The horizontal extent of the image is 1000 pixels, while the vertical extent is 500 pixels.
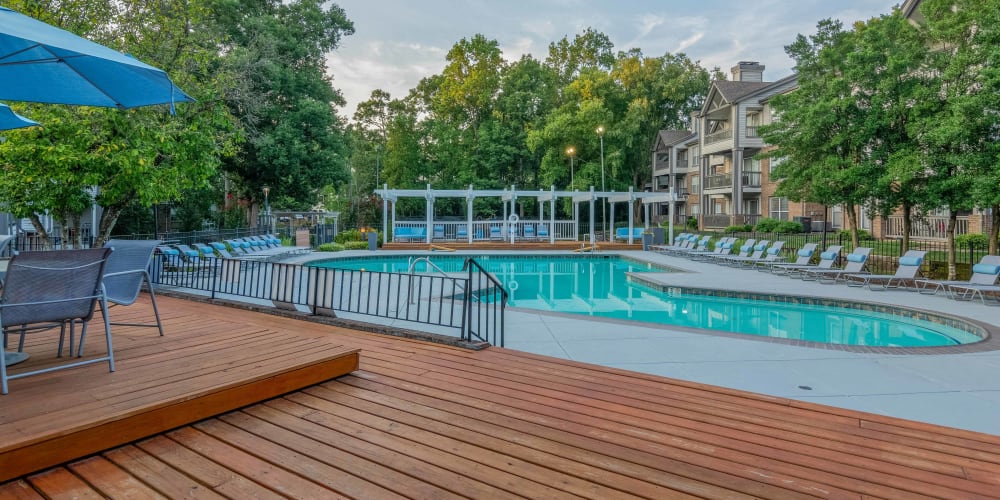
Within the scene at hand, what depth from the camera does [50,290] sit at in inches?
113

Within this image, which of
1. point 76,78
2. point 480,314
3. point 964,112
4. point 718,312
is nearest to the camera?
point 76,78

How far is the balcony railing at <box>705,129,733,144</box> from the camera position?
27447mm

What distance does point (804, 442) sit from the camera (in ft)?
8.70

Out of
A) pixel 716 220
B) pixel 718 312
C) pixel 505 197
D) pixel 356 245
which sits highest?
pixel 505 197

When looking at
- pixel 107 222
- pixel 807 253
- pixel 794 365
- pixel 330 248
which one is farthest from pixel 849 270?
pixel 330 248

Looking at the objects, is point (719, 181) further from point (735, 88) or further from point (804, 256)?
point (804, 256)

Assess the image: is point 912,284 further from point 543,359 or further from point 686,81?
point 686,81

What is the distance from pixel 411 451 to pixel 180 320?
3379mm

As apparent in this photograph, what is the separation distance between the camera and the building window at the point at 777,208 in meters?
25.6

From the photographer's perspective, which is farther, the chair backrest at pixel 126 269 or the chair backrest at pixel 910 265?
the chair backrest at pixel 910 265

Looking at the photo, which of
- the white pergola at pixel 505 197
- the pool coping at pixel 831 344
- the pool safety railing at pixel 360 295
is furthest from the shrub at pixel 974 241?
the pool safety railing at pixel 360 295

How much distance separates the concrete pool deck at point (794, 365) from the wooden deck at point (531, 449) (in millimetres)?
986

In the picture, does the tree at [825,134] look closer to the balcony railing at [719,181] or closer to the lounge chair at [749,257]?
the lounge chair at [749,257]

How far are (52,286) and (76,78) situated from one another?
1716 millimetres
